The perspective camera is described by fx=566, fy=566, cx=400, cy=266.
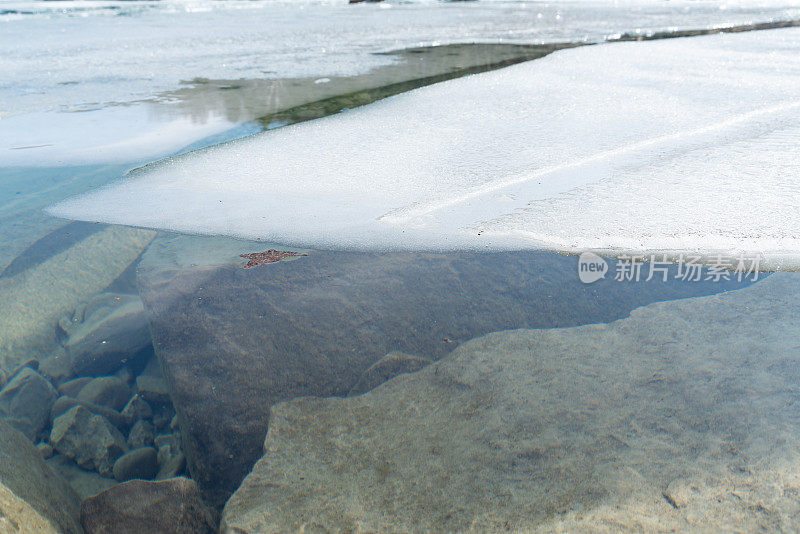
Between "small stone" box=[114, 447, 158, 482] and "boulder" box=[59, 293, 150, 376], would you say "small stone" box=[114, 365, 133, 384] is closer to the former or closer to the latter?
"boulder" box=[59, 293, 150, 376]

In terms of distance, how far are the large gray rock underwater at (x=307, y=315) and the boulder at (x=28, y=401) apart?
0.46m

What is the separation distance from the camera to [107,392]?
1979 mm

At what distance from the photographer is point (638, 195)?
7.78 feet

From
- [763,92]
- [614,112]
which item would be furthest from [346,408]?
[763,92]

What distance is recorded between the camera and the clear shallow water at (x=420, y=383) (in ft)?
3.81

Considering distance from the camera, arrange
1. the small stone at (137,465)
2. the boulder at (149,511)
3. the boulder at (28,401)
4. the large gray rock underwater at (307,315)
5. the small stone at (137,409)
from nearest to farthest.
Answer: the boulder at (149,511)
the large gray rock underwater at (307,315)
the small stone at (137,465)
the boulder at (28,401)
the small stone at (137,409)

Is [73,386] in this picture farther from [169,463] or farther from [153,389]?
[169,463]

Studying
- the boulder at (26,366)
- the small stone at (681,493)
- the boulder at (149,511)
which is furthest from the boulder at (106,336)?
the small stone at (681,493)

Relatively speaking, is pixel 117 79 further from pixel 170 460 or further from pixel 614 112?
pixel 170 460

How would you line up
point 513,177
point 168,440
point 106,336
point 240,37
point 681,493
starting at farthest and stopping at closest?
point 240,37 → point 513,177 → point 106,336 → point 168,440 → point 681,493

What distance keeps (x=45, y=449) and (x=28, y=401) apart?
0.23 metres

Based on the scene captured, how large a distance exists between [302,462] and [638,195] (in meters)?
1.78

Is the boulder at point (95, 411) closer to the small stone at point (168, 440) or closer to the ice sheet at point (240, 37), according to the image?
the small stone at point (168, 440)

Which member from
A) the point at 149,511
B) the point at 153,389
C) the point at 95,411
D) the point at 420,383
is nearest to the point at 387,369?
the point at 420,383
